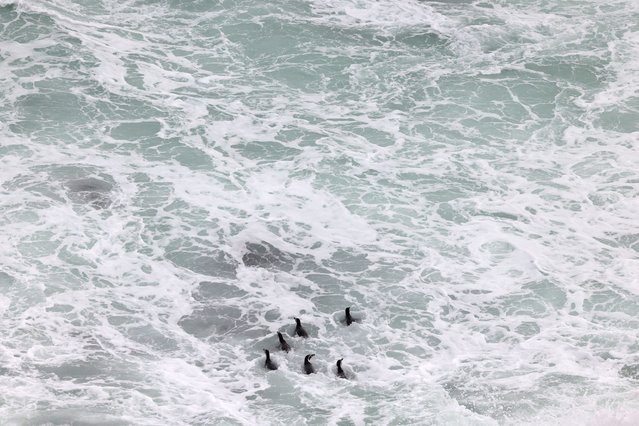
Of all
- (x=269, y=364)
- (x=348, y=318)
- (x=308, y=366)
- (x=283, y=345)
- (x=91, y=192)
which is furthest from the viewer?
(x=91, y=192)

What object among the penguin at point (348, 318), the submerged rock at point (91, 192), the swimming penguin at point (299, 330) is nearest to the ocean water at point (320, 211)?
the submerged rock at point (91, 192)

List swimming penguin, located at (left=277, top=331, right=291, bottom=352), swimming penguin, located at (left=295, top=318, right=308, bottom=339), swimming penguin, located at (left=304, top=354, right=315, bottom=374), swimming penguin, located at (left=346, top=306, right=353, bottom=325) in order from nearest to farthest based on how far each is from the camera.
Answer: swimming penguin, located at (left=304, top=354, right=315, bottom=374) < swimming penguin, located at (left=277, top=331, right=291, bottom=352) < swimming penguin, located at (left=295, top=318, right=308, bottom=339) < swimming penguin, located at (left=346, top=306, right=353, bottom=325)

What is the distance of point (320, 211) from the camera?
3005cm

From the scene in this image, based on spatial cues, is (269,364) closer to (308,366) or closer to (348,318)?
(308,366)

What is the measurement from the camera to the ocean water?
23.6 m

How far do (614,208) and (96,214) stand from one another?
1511 cm

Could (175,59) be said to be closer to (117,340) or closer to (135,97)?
(135,97)

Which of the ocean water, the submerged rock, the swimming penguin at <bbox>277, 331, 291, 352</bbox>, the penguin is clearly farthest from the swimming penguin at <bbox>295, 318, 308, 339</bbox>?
the submerged rock

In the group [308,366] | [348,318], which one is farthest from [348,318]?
[308,366]

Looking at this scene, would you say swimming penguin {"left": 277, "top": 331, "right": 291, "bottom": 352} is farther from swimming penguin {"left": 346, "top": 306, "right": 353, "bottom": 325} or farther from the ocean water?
swimming penguin {"left": 346, "top": 306, "right": 353, "bottom": 325}

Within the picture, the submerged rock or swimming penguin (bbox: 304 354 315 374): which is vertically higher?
the submerged rock

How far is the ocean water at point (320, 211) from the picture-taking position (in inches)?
930

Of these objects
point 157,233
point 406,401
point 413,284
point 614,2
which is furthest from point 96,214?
point 614,2

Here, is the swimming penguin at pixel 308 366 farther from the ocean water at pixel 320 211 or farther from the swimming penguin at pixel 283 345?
the swimming penguin at pixel 283 345
